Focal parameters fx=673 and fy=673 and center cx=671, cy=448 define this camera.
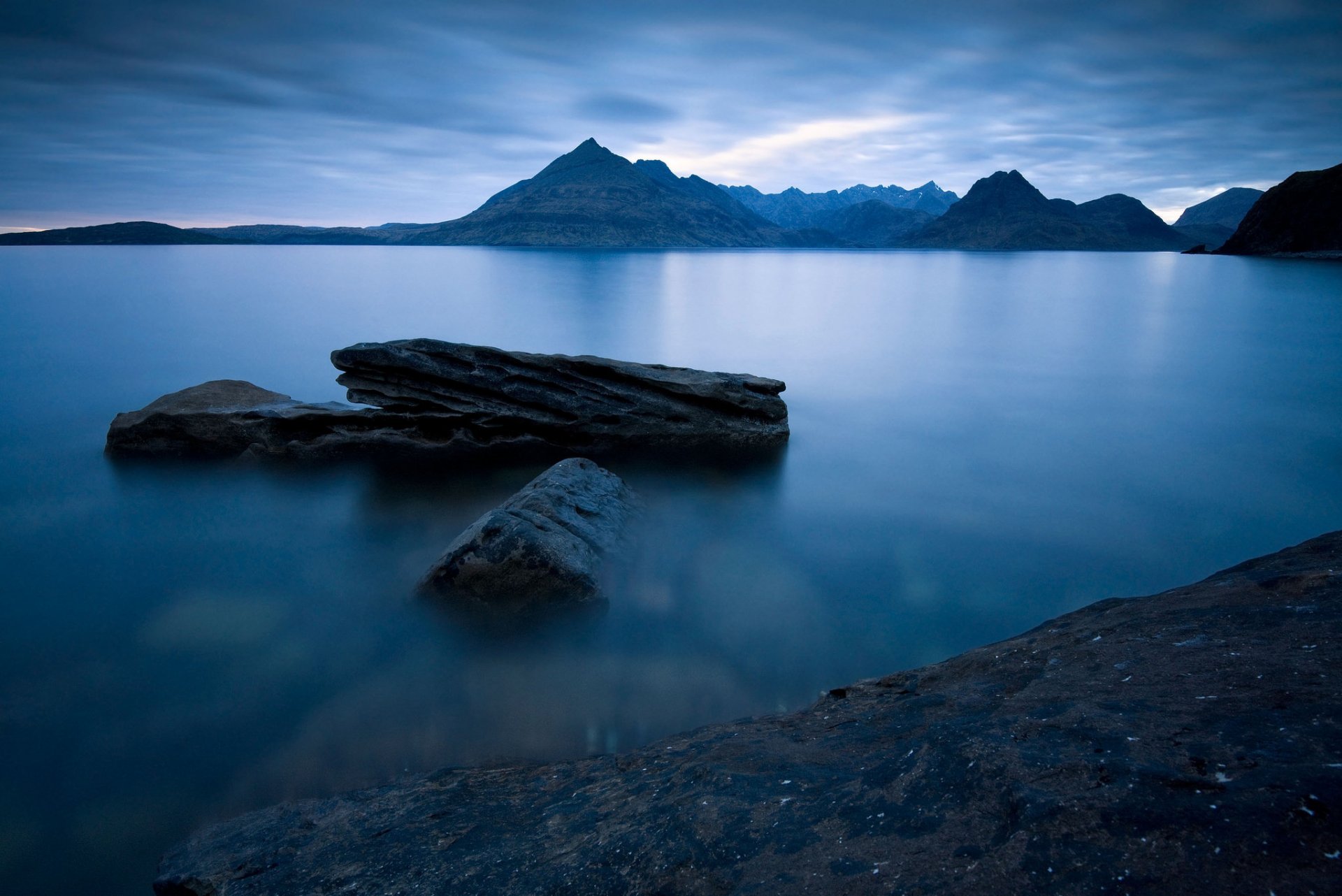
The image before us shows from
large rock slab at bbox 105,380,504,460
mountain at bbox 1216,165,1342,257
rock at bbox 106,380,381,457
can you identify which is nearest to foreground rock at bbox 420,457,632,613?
large rock slab at bbox 105,380,504,460

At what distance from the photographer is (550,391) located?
12.0m

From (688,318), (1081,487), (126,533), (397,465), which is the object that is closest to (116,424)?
(126,533)

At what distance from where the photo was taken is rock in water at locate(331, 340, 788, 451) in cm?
1195

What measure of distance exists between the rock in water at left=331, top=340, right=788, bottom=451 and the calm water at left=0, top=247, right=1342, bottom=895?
1164mm

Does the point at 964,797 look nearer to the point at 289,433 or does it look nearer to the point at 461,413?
the point at 461,413

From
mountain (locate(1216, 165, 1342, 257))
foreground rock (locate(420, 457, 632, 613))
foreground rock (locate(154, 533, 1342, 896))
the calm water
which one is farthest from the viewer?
mountain (locate(1216, 165, 1342, 257))

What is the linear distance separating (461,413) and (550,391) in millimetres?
1657

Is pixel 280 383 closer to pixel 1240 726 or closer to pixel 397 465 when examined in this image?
pixel 397 465

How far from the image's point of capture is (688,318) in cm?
3231

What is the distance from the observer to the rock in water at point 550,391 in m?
11.9

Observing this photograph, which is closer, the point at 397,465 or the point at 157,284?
the point at 397,465

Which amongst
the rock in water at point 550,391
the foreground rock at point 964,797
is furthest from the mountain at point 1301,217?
the foreground rock at point 964,797

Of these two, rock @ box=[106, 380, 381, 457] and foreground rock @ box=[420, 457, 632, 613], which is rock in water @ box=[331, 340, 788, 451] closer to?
rock @ box=[106, 380, 381, 457]

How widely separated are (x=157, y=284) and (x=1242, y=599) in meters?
58.8
